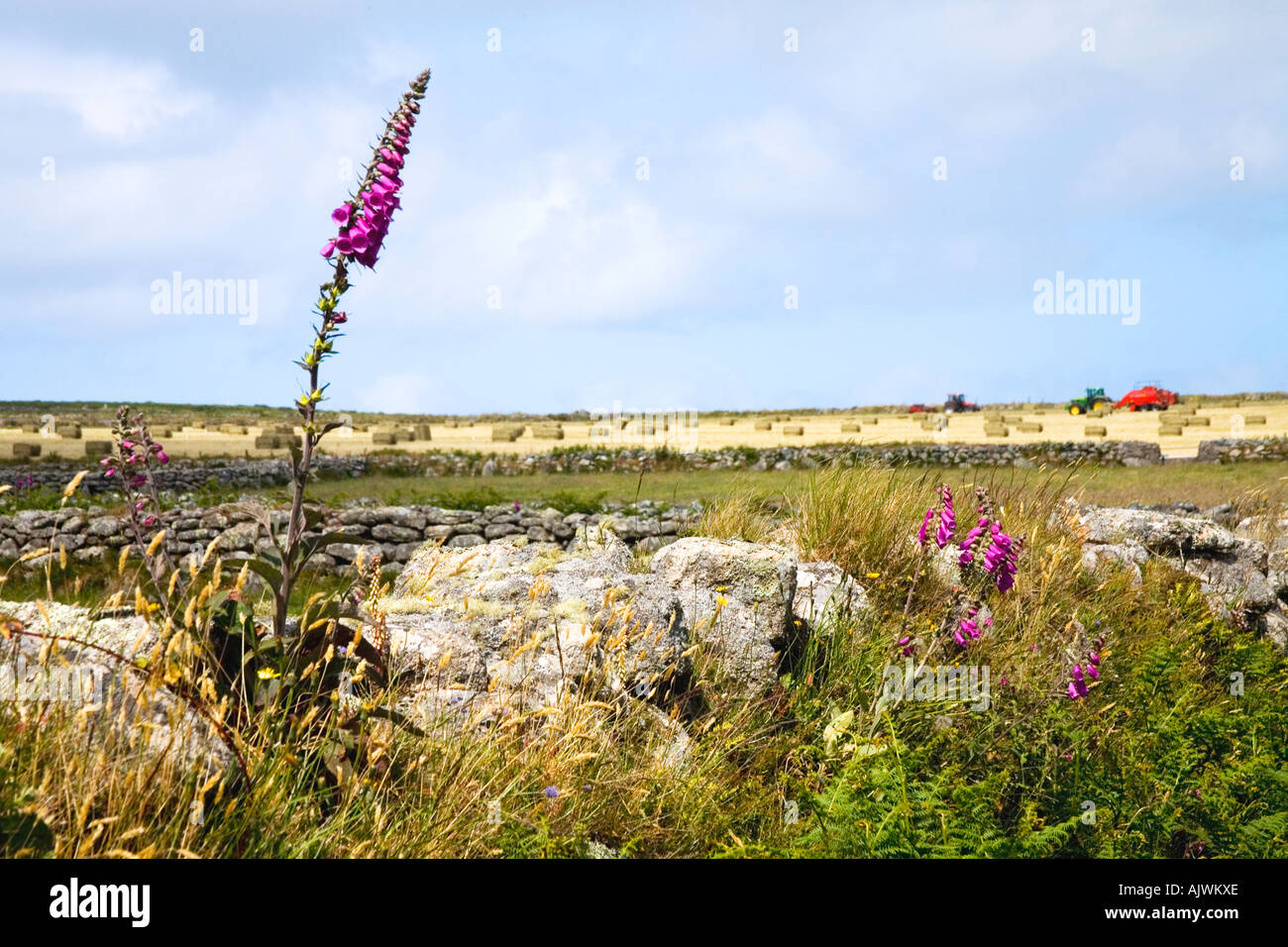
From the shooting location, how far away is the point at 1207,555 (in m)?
9.37

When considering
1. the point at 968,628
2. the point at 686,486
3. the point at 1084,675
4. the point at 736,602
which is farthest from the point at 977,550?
the point at 686,486

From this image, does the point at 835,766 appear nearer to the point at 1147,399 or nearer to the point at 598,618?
the point at 598,618

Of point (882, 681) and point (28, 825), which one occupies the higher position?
point (28, 825)

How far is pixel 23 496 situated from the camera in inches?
603

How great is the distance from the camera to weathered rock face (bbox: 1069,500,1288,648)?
8.61m

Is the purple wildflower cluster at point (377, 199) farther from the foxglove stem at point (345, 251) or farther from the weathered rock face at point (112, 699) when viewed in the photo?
the weathered rock face at point (112, 699)

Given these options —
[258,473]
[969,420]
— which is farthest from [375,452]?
[969,420]

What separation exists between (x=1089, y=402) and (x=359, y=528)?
52.6 metres

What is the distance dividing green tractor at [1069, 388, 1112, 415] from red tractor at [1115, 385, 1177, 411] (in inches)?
43.6

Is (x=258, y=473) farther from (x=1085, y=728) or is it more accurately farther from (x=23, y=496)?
(x=1085, y=728)

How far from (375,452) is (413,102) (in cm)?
2702

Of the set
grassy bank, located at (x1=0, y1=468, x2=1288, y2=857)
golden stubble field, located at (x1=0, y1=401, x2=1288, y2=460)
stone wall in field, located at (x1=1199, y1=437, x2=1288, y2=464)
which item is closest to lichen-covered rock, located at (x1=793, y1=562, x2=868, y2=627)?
grassy bank, located at (x1=0, y1=468, x2=1288, y2=857)

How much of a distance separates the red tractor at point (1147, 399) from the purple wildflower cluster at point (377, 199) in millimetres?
59016

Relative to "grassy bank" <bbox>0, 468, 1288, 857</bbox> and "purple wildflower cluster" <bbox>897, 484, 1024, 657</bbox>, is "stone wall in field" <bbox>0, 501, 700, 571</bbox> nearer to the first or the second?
"grassy bank" <bbox>0, 468, 1288, 857</bbox>
